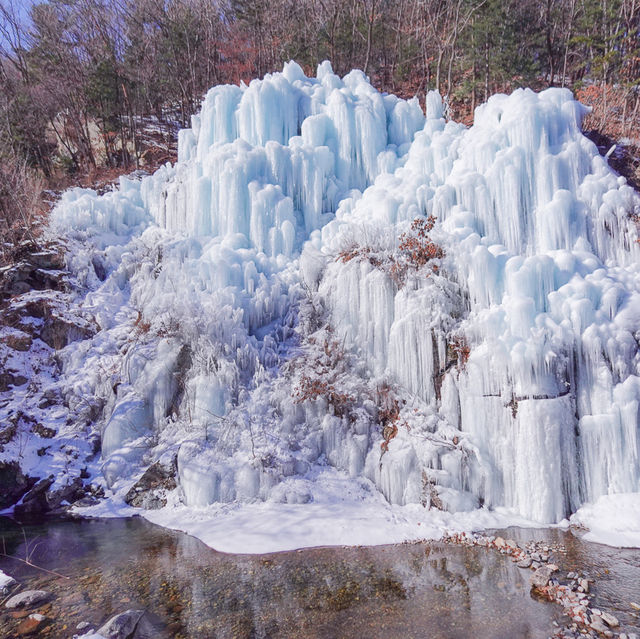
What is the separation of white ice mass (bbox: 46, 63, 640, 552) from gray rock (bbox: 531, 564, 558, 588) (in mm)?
1749

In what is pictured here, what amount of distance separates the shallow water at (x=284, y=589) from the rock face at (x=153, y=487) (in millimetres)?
1113

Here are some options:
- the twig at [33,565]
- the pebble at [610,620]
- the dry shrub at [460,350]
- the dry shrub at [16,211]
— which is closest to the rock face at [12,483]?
the twig at [33,565]

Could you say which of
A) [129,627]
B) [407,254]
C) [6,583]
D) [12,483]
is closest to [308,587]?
[129,627]

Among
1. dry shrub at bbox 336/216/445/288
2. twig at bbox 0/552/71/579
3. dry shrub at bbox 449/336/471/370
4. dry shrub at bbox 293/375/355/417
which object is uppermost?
dry shrub at bbox 336/216/445/288

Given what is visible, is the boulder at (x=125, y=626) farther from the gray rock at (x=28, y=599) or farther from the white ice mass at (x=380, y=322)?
the white ice mass at (x=380, y=322)

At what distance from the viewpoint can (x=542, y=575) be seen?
5770 millimetres

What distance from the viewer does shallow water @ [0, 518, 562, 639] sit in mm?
5066

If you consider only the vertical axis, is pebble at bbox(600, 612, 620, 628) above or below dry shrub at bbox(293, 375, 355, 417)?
below

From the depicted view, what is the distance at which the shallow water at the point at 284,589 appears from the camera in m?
5.07

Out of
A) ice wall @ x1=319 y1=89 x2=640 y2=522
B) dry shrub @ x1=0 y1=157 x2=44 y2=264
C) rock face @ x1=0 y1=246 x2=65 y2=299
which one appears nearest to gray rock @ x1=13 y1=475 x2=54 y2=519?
rock face @ x1=0 y1=246 x2=65 y2=299

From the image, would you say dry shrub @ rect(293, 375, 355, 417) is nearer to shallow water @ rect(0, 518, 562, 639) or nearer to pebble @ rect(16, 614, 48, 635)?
shallow water @ rect(0, 518, 562, 639)

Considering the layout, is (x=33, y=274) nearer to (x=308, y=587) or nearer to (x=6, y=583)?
(x=6, y=583)

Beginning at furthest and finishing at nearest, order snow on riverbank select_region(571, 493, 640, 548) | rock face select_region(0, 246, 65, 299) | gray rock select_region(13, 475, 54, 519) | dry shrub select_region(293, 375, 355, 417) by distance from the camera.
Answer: rock face select_region(0, 246, 65, 299)
dry shrub select_region(293, 375, 355, 417)
gray rock select_region(13, 475, 54, 519)
snow on riverbank select_region(571, 493, 640, 548)

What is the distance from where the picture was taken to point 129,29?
76.4 ft
